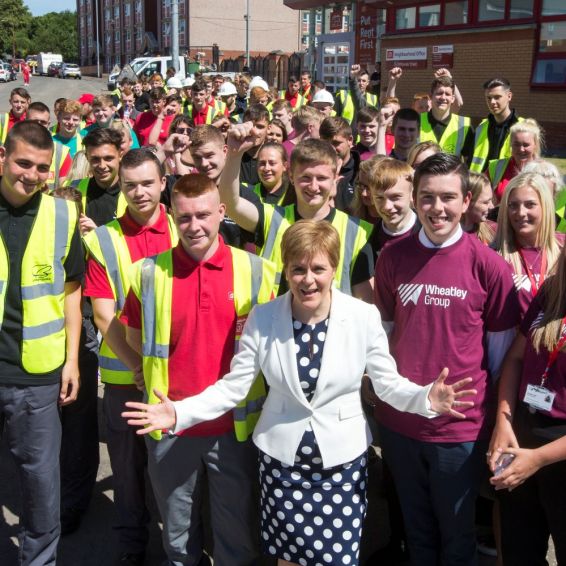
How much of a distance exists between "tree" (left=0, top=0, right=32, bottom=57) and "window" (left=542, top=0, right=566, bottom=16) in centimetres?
8939

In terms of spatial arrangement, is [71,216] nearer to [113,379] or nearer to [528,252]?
[113,379]

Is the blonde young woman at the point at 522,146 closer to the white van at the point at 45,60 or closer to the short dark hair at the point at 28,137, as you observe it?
the short dark hair at the point at 28,137

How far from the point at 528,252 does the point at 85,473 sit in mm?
2832

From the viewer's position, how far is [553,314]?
259 centimetres

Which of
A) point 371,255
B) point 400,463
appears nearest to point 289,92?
point 371,255

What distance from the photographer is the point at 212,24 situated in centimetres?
6097

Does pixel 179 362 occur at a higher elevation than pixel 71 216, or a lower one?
lower

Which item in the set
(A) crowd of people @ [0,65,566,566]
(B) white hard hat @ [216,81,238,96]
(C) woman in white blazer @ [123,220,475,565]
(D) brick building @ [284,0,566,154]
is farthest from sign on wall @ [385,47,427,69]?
(C) woman in white blazer @ [123,220,475,565]

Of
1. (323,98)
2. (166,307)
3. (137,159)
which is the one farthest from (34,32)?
(166,307)

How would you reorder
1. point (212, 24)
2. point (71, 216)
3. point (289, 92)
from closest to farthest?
point (71, 216) → point (289, 92) → point (212, 24)

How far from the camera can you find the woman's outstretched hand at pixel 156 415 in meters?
2.67

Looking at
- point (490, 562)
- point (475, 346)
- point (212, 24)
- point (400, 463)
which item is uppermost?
point (212, 24)

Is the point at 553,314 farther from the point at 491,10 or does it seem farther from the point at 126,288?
the point at 491,10

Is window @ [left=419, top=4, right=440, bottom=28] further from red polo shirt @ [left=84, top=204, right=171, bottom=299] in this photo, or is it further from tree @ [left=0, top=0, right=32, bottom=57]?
tree @ [left=0, top=0, right=32, bottom=57]
